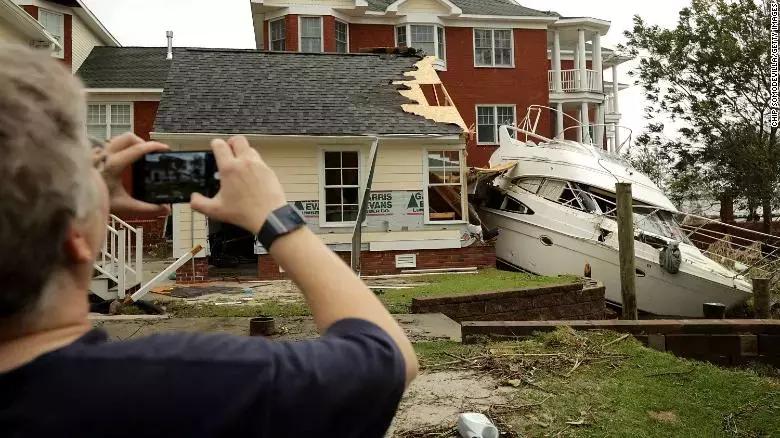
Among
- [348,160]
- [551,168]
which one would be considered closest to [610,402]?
[348,160]

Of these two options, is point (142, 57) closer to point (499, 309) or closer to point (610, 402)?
point (499, 309)

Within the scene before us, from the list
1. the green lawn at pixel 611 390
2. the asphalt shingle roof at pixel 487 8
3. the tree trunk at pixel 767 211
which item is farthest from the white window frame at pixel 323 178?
the tree trunk at pixel 767 211

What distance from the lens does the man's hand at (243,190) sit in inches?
41.1

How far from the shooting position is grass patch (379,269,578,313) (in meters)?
8.67

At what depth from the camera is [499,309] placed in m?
8.49

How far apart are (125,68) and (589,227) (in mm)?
17161

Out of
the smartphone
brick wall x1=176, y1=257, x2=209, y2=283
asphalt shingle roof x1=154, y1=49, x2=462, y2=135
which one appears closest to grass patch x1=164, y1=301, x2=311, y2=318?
brick wall x1=176, y1=257, x2=209, y2=283

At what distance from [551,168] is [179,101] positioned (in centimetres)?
908

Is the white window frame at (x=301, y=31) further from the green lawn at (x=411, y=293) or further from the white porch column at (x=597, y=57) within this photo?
the green lawn at (x=411, y=293)

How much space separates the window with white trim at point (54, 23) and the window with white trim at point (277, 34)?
7209 millimetres

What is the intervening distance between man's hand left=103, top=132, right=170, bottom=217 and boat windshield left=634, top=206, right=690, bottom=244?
13190 mm

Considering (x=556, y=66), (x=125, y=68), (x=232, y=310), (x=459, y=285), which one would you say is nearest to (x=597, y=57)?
(x=556, y=66)

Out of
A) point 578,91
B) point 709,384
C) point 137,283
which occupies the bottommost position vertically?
point 709,384

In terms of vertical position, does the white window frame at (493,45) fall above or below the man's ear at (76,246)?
above
